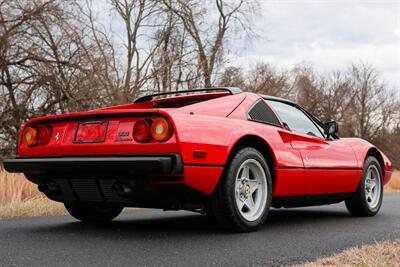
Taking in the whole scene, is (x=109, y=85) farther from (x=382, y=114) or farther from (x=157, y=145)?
(x=382, y=114)

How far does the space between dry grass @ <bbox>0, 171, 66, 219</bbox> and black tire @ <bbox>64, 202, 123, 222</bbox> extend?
110 cm

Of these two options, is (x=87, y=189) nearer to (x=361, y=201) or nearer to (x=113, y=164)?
(x=113, y=164)

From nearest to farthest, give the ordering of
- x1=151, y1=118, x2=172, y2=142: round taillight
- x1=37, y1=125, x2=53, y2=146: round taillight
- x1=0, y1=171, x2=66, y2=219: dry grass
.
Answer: x1=151, y1=118, x2=172, y2=142: round taillight < x1=37, y1=125, x2=53, y2=146: round taillight < x1=0, y1=171, x2=66, y2=219: dry grass

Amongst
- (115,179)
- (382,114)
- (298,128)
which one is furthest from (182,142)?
(382,114)

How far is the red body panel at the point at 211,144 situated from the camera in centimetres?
392

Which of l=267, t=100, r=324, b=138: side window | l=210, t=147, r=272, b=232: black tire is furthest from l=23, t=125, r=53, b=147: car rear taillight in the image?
l=267, t=100, r=324, b=138: side window

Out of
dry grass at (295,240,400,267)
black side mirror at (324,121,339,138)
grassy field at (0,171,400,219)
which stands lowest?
grassy field at (0,171,400,219)

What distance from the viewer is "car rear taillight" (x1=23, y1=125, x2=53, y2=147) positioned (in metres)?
4.51

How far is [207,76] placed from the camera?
15.2m

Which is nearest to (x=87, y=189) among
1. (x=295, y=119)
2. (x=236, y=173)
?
(x=236, y=173)

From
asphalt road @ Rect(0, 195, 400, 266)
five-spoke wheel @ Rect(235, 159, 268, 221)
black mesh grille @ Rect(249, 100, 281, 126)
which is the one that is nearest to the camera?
asphalt road @ Rect(0, 195, 400, 266)

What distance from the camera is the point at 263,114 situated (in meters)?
4.96

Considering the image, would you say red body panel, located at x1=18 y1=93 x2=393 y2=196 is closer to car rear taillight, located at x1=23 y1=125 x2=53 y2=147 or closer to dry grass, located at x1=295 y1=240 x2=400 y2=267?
car rear taillight, located at x1=23 y1=125 x2=53 y2=147

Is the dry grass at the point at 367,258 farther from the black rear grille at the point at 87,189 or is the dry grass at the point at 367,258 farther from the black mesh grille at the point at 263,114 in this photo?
the black rear grille at the point at 87,189
